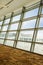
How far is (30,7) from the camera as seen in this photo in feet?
27.2

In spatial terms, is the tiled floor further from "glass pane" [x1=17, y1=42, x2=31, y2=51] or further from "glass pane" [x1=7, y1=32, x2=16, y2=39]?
"glass pane" [x1=7, y1=32, x2=16, y2=39]

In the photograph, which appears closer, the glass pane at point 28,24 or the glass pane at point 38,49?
the glass pane at point 38,49

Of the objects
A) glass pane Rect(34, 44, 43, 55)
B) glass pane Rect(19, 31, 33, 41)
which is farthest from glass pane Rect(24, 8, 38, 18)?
glass pane Rect(34, 44, 43, 55)

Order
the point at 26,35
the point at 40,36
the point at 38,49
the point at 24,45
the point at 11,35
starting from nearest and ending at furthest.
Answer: the point at 38,49 → the point at 40,36 → the point at 24,45 → the point at 26,35 → the point at 11,35

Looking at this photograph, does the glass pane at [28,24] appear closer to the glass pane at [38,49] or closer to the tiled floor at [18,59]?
the glass pane at [38,49]

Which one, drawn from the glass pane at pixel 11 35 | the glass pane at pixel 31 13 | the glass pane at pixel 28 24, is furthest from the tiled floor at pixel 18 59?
the glass pane at pixel 11 35

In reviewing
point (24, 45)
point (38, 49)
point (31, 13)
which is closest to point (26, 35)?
point (24, 45)

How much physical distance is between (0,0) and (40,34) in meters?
2.74

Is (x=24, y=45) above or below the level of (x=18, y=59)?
above

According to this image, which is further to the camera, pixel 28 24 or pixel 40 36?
pixel 28 24

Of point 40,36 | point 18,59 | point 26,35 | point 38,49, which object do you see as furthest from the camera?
point 26,35

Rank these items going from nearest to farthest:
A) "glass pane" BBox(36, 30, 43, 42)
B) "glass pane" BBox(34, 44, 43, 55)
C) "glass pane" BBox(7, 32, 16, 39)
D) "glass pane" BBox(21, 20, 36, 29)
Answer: "glass pane" BBox(34, 44, 43, 55)
"glass pane" BBox(36, 30, 43, 42)
"glass pane" BBox(21, 20, 36, 29)
"glass pane" BBox(7, 32, 16, 39)

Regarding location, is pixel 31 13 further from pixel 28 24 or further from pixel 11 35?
pixel 11 35

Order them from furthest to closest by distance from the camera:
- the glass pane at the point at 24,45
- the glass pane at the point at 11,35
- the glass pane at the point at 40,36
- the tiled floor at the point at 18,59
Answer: the glass pane at the point at 11,35
the glass pane at the point at 24,45
the glass pane at the point at 40,36
the tiled floor at the point at 18,59
